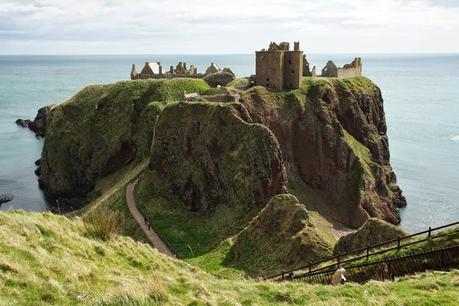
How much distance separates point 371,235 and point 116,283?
2203cm

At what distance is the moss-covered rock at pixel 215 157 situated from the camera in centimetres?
5744

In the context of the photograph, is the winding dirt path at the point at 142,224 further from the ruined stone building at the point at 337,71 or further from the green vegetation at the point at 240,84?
the ruined stone building at the point at 337,71

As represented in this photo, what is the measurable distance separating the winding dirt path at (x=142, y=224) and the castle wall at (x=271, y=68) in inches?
1060

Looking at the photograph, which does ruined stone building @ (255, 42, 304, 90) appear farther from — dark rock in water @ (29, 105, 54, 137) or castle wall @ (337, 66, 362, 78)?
dark rock in water @ (29, 105, 54, 137)

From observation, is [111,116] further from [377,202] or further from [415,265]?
[415,265]

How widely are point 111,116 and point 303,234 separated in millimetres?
58646

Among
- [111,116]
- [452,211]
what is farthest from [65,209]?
[452,211]

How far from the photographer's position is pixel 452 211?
82.4 m

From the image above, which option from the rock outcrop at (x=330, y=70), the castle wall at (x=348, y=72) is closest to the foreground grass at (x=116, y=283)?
the rock outcrop at (x=330, y=70)

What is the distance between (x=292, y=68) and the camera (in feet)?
261

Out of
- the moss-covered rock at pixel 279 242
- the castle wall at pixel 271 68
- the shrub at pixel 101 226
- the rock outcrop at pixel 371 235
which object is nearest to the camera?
the shrub at pixel 101 226

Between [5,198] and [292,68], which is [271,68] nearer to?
[292,68]

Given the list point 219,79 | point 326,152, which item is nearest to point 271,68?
point 326,152

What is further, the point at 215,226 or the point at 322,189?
the point at 322,189
